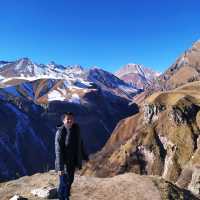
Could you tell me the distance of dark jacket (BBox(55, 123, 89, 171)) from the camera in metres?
22.6

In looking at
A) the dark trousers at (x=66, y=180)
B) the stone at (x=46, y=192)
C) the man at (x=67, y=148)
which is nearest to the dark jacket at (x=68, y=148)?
the man at (x=67, y=148)

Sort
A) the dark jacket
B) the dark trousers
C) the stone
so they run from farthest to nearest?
1. the stone
2. the dark trousers
3. the dark jacket

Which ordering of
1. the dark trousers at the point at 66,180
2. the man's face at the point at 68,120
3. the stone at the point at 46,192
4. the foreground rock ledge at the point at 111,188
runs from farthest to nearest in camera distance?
the foreground rock ledge at the point at 111,188, the stone at the point at 46,192, the dark trousers at the point at 66,180, the man's face at the point at 68,120

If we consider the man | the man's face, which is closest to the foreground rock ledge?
the man

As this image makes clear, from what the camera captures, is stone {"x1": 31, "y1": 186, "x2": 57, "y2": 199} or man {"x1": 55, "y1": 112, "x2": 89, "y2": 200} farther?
stone {"x1": 31, "y1": 186, "x2": 57, "y2": 199}

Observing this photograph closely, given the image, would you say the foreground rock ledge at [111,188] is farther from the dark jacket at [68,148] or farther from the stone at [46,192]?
the dark jacket at [68,148]

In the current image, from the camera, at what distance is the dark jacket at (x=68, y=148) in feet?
74.0

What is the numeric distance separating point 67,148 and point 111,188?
1212 cm

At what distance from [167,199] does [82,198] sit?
19.9 ft

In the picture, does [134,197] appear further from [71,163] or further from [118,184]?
[71,163]

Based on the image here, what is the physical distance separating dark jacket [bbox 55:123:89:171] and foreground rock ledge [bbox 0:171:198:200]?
9547mm

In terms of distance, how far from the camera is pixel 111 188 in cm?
3381

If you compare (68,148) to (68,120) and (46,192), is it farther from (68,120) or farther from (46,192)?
(46,192)

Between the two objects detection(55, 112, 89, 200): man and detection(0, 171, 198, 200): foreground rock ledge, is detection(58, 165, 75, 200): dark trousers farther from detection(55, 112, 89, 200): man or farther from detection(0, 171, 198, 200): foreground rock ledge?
detection(0, 171, 198, 200): foreground rock ledge
